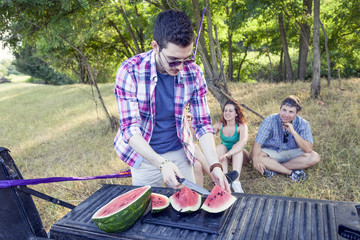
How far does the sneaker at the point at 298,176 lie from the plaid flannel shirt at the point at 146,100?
206cm

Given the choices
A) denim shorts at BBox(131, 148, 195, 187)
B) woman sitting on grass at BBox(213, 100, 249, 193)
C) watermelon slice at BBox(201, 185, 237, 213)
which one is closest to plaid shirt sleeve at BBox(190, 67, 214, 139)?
denim shorts at BBox(131, 148, 195, 187)

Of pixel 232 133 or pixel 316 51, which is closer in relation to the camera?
pixel 232 133

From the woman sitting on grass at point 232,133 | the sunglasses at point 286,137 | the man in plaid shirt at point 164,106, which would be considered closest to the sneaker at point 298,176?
the sunglasses at point 286,137

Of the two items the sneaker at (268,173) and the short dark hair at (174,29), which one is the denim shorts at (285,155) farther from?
A: the short dark hair at (174,29)

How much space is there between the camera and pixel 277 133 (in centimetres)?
427

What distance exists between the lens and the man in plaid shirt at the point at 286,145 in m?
3.99

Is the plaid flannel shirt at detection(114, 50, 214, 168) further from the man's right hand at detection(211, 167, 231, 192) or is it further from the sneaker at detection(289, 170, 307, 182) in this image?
the sneaker at detection(289, 170, 307, 182)

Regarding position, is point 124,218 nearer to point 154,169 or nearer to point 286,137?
point 154,169

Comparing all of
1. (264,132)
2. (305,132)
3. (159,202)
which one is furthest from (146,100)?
(305,132)

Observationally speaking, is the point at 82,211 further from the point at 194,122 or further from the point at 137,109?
the point at 194,122

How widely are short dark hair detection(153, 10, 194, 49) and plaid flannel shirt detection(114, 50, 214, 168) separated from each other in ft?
1.12

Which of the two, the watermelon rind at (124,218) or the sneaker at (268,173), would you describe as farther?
the sneaker at (268,173)

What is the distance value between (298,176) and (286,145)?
0.61 meters

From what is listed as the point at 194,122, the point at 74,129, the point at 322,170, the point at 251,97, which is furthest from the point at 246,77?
the point at 194,122
